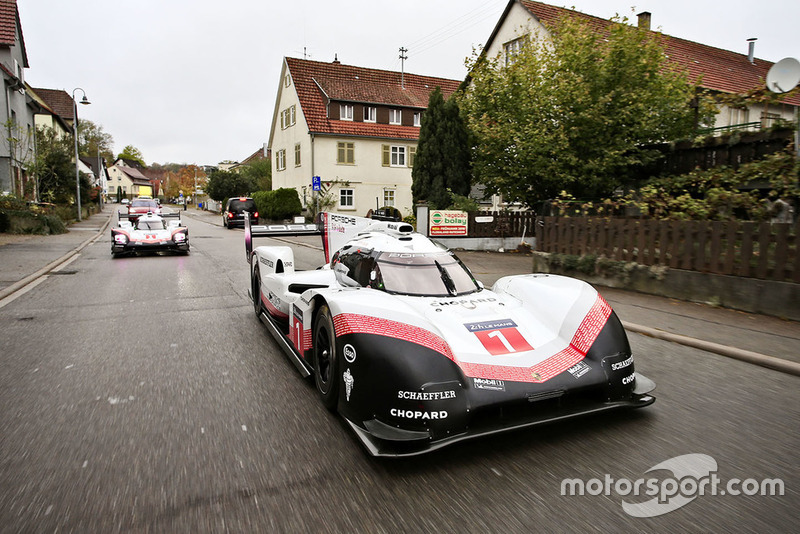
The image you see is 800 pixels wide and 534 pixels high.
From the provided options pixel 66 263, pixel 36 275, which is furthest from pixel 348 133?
pixel 36 275

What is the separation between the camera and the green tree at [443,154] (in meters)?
19.0

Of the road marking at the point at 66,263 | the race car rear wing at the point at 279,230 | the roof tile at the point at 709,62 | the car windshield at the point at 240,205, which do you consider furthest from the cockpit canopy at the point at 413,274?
the car windshield at the point at 240,205

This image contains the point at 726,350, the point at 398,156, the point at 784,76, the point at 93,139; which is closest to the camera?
the point at 726,350

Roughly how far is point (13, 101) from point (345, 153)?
1847cm

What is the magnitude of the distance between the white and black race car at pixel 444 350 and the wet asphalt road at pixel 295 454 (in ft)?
0.69

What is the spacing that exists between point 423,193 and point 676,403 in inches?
670

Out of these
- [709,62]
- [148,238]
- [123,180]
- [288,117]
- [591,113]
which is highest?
[709,62]

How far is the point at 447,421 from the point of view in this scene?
278 cm

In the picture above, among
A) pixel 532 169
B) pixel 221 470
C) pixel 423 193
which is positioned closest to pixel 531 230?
pixel 532 169

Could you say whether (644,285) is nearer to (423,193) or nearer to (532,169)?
(532,169)

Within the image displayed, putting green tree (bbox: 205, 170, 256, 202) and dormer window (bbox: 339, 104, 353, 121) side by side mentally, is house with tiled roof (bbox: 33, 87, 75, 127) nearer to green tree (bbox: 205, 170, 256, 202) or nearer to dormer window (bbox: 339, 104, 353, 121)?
green tree (bbox: 205, 170, 256, 202)

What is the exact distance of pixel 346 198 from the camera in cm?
3391

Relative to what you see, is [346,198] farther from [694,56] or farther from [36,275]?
[36,275]

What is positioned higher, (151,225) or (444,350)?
(151,225)
